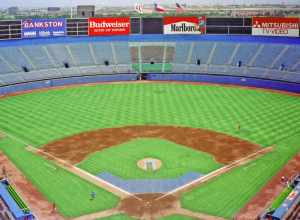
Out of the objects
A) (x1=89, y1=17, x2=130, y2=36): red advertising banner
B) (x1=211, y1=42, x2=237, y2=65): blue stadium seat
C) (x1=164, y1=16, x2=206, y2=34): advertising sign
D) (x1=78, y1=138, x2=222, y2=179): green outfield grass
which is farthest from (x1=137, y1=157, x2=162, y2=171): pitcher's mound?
(x1=89, y1=17, x2=130, y2=36): red advertising banner

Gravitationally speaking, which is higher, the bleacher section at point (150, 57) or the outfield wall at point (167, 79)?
the bleacher section at point (150, 57)

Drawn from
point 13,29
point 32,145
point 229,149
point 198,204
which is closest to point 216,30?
point 13,29

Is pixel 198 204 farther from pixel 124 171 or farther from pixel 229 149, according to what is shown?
pixel 229 149

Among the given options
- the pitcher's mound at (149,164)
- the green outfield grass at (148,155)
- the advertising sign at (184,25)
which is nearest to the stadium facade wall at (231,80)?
the advertising sign at (184,25)

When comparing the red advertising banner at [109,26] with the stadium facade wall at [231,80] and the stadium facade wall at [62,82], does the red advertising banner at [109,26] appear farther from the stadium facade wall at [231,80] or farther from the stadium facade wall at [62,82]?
the stadium facade wall at [231,80]

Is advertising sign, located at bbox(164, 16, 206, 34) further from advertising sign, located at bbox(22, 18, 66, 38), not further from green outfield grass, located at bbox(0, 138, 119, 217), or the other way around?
green outfield grass, located at bbox(0, 138, 119, 217)

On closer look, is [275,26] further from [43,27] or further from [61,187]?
[61,187]
